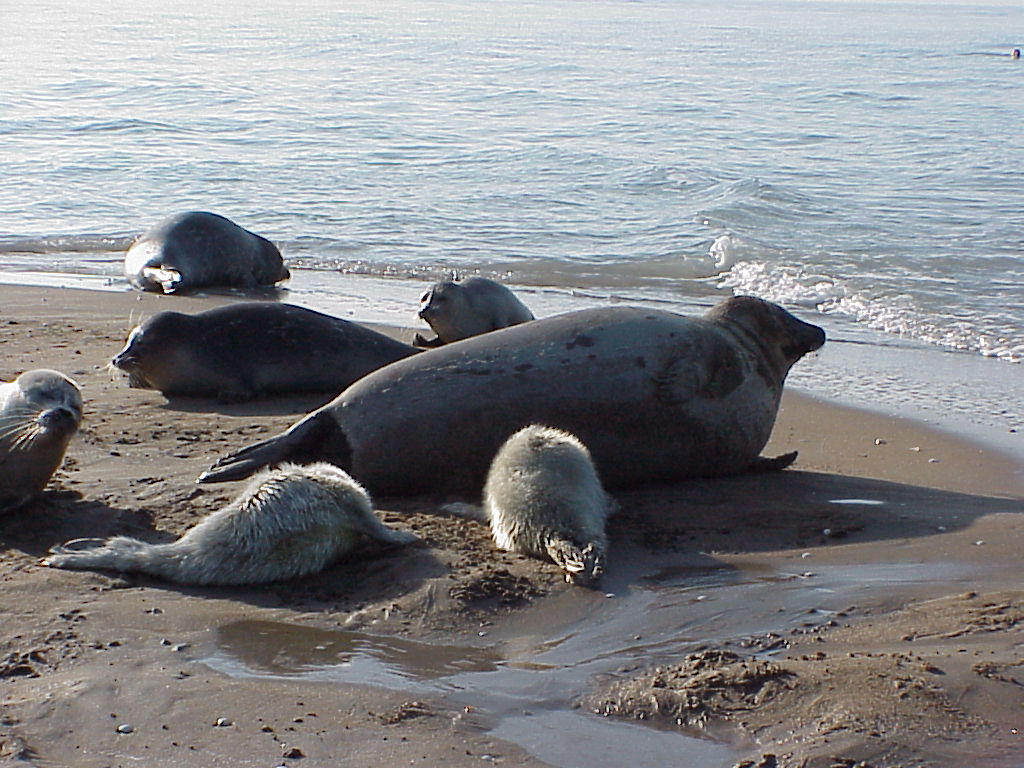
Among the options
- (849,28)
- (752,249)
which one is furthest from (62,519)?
(849,28)

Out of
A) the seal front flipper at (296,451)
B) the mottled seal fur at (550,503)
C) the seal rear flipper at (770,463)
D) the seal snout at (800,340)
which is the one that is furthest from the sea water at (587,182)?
the seal front flipper at (296,451)

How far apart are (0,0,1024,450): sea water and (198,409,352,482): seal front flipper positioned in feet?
9.19

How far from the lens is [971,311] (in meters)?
8.88

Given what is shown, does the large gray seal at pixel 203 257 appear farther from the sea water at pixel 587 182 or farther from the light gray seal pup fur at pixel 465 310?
the light gray seal pup fur at pixel 465 310

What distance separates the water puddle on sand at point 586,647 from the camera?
268 cm

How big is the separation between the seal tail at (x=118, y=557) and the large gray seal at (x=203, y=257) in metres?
6.02

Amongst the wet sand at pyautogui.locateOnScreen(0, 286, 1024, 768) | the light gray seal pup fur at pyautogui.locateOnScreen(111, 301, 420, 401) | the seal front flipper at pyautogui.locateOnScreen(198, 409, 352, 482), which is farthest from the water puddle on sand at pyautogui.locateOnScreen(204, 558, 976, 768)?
the light gray seal pup fur at pyautogui.locateOnScreen(111, 301, 420, 401)

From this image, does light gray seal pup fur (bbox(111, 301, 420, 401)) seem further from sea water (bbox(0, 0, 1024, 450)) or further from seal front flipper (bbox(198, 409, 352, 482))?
sea water (bbox(0, 0, 1024, 450))

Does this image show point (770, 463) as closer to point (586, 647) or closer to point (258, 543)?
point (586, 647)

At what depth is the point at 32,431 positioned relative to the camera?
171 inches

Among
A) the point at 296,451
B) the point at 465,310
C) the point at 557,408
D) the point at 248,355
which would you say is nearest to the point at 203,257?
the point at 465,310

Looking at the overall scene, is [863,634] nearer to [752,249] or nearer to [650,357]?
[650,357]

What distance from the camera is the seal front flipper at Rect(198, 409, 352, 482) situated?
4.55 metres

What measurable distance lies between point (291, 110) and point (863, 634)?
20964 mm
